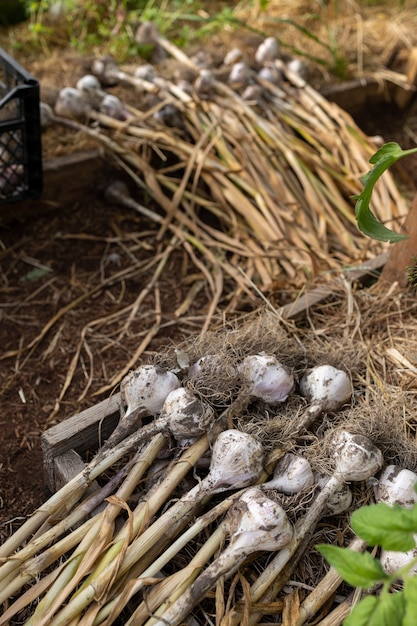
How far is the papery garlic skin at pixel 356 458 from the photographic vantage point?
124 centimetres

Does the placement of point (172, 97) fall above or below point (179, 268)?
above

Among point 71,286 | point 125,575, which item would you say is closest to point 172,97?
point 71,286

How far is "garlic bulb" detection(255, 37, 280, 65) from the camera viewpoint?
2846 mm

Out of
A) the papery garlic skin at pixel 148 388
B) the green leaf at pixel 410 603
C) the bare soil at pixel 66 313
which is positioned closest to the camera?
the green leaf at pixel 410 603

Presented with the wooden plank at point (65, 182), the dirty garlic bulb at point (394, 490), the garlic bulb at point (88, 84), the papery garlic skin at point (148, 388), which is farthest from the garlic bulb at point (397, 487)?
the garlic bulb at point (88, 84)

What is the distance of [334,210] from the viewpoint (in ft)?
7.86

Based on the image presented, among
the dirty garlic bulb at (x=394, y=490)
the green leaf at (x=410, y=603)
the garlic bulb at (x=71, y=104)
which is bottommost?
the dirty garlic bulb at (x=394, y=490)

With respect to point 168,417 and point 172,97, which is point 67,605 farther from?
point 172,97

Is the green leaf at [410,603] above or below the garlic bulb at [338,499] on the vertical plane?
above

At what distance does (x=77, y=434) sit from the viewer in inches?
54.9

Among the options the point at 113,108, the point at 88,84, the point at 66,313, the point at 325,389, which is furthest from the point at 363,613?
the point at 88,84

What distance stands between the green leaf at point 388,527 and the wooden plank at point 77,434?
73 centimetres

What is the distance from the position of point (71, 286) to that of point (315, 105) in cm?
134

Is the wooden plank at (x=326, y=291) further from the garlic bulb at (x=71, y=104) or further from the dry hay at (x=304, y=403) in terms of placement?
the garlic bulb at (x=71, y=104)
